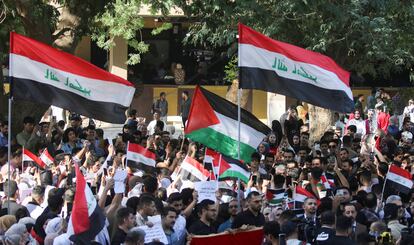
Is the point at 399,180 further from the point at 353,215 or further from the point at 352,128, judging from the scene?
the point at 352,128

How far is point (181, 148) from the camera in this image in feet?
61.2

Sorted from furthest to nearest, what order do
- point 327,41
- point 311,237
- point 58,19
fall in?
point 327,41 → point 58,19 → point 311,237

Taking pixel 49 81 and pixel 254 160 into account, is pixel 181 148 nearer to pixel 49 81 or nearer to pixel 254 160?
pixel 254 160

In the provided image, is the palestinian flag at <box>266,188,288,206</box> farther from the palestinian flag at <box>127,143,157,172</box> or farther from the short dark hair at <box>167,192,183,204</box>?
the short dark hair at <box>167,192,183,204</box>

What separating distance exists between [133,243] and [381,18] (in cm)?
1275

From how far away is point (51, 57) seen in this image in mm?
13234

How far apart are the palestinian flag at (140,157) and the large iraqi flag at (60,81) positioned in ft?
5.47

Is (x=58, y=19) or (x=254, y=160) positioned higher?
(x=58, y=19)

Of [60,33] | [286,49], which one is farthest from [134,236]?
[60,33]

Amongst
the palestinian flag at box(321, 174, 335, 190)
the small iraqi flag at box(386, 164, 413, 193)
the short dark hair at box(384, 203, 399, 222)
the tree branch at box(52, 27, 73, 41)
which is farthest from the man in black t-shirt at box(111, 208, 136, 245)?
the tree branch at box(52, 27, 73, 41)

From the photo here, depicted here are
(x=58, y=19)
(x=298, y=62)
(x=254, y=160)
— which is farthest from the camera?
(x=58, y=19)

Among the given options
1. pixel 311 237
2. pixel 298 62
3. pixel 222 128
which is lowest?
pixel 311 237

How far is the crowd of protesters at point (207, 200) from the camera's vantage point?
11.1 meters

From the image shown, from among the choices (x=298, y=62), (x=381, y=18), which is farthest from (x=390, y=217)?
(x=381, y=18)
